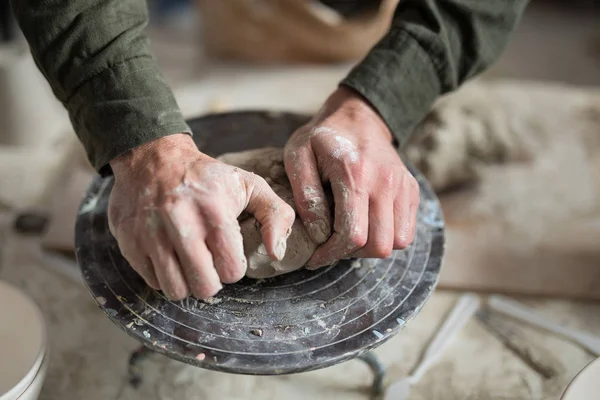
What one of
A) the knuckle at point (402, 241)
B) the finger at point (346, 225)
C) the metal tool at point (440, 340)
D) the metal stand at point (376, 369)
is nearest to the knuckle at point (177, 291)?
the finger at point (346, 225)

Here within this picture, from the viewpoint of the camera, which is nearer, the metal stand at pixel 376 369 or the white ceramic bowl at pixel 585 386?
the white ceramic bowl at pixel 585 386

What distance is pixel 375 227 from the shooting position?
3.07ft

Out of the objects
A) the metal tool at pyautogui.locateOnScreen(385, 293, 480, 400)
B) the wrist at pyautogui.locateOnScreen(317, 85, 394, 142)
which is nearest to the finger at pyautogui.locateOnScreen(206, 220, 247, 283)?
the wrist at pyautogui.locateOnScreen(317, 85, 394, 142)

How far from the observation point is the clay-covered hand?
82cm

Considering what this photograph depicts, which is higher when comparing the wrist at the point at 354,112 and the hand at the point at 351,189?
the wrist at the point at 354,112

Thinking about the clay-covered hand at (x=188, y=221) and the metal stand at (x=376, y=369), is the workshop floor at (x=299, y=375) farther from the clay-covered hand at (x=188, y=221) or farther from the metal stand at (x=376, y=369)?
the clay-covered hand at (x=188, y=221)

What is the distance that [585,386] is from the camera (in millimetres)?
984

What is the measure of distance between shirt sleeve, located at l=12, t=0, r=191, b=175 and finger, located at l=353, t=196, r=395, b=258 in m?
0.34

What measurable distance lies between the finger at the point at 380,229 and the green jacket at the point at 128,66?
0.20 meters

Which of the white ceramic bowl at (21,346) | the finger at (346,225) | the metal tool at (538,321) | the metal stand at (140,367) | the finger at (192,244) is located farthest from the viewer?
the metal tool at (538,321)

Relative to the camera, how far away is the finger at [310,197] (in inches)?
37.2

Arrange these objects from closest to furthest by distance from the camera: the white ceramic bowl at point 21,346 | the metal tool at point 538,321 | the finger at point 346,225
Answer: the finger at point 346,225, the white ceramic bowl at point 21,346, the metal tool at point 538,321

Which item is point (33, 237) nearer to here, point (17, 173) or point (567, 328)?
point (17, 173)

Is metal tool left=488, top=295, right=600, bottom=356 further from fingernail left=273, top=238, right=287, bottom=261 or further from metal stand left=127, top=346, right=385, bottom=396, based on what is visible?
fingernail left=273, top=238, right=287, bottom=261
